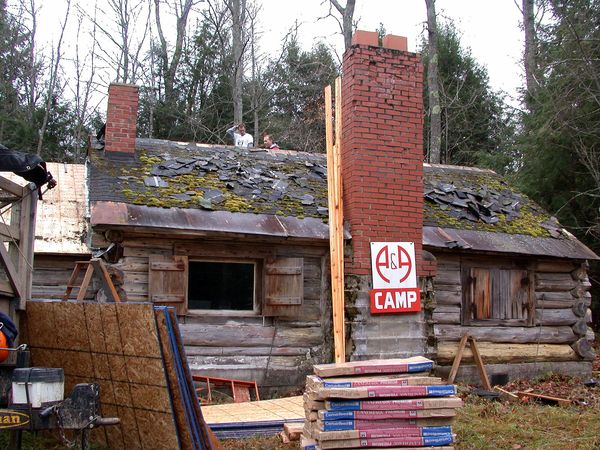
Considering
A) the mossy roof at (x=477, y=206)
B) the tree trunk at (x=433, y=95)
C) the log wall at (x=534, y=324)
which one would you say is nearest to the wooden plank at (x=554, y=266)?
the log wall at (x=534, y=324)

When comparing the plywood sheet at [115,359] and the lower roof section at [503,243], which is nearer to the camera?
the plywood sheet at [115,359]

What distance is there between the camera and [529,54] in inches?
819

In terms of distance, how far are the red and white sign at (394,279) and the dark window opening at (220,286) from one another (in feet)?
6.54

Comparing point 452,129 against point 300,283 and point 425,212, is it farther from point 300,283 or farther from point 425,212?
point 300,283

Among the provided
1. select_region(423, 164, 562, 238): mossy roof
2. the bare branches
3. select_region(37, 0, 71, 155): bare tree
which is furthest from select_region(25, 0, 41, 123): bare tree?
select_region(423, 164, 562, 238): mossy roof

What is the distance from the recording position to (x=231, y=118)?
2538cm

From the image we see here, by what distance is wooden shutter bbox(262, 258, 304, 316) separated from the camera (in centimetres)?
1015

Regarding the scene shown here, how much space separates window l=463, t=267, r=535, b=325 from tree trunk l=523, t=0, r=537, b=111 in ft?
26.5

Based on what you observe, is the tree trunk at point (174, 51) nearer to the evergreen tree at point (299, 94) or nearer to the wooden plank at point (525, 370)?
the evergreen tree at point (299, 94)

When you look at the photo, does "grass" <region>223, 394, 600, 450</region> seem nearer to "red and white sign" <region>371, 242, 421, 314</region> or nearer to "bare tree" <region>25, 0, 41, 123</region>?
"red and white sign" <region>371, 242, 421, 314</region>

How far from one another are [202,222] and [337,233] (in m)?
1.98

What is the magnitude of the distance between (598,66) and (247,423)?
1263 centimetres

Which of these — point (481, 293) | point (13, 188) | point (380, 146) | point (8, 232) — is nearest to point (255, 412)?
point (8, 232)

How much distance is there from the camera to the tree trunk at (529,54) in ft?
63.9
